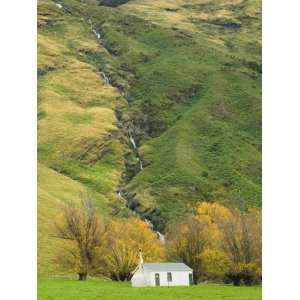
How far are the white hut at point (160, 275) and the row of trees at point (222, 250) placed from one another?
515 centimetres

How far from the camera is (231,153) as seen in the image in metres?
147

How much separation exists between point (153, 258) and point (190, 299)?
29704mm

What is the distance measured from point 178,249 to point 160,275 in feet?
35.2

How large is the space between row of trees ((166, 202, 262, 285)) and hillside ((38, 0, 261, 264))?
45.1 meters

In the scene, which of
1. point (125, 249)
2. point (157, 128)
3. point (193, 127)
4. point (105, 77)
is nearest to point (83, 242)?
point (125, 249)

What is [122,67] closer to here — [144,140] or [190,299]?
[144,140]

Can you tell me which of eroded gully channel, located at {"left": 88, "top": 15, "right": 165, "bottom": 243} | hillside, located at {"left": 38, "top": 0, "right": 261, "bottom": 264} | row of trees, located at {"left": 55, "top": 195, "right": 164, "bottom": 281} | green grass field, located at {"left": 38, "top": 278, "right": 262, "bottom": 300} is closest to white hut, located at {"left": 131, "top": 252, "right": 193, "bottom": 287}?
green grass field, located at {"left": 38, "top": 278, "right": 262, "bottom": 300}

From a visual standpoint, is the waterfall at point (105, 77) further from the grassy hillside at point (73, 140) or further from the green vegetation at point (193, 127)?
the green vegetation at point (193, 127)

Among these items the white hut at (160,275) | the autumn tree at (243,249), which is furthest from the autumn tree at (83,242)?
the autumn tree at (243,249)

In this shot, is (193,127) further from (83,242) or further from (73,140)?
(83,242)

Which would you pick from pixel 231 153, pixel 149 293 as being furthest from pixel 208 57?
pixel 149 293

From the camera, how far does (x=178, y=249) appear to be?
7669 cm
